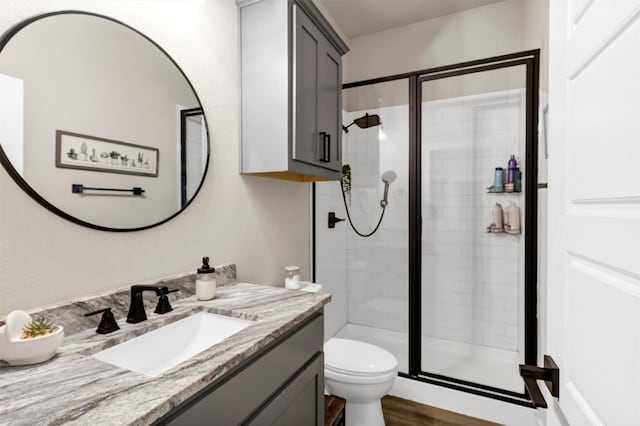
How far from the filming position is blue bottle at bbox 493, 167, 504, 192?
7.79 ft

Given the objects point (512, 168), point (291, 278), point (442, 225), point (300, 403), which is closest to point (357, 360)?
point (291, 278)

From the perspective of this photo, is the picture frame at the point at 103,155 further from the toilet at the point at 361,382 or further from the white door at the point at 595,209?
the toilet at the point at 361,382

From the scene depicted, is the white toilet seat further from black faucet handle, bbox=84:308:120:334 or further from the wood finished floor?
black faucet handle, bbox=84:308:120:334

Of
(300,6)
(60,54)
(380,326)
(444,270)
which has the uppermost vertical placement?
(300,6)

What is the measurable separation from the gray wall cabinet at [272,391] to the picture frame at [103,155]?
74 cm

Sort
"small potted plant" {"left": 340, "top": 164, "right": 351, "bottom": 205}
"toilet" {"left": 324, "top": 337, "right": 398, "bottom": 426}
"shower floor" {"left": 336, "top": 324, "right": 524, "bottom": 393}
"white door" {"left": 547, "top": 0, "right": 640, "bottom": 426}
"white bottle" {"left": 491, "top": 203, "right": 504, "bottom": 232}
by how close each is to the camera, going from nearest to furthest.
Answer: "white door" {"left": 547, "top": 0, "right": 640, "bottom": 426} → "toilet" {"left": 324, "top": 337, "right": 398, "bottom": 426} → "shower floor" {"left": 336, "top": 324, "right": 524, "bottom": 393} → "white bottle" {"left": 491, "top": 203, "right": 504, "bottom": 232} → "small potted plant" {"left": 340, "top": 164, "right": 351, "bottom": 205}

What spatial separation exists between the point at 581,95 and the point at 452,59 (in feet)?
7.72

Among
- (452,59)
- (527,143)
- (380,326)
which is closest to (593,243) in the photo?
(527,143)

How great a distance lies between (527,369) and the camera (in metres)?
0.73

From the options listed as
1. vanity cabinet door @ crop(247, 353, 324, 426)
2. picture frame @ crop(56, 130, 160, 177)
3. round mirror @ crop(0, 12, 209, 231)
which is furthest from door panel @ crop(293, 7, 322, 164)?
vanity cabinet door @ crop(247, 353, 324, 426)

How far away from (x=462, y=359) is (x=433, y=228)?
3.34 feet

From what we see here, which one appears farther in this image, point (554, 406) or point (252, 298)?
point (252, 298)

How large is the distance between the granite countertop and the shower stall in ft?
4.93

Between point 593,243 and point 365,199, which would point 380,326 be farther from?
point 593,243
